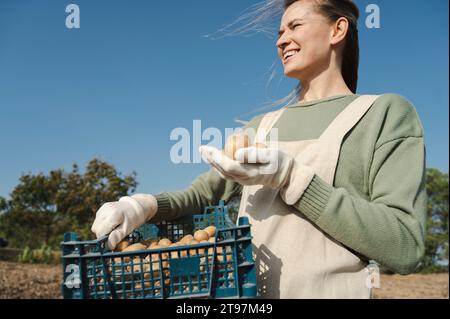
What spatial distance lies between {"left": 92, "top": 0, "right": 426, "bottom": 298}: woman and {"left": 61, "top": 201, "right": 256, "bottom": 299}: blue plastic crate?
7.9 inches

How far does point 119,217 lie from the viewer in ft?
4.54

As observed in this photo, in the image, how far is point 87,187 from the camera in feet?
33.7

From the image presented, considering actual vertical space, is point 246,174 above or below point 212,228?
above

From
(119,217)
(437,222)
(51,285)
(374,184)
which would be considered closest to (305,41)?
(374,184)

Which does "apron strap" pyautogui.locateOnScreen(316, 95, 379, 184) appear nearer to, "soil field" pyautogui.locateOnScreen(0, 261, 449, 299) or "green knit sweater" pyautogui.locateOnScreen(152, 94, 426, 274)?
"green knit sweater" pyautogui.locateOnScreen(152, 94, 426, 274)

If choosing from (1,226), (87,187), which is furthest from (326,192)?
(1,226)

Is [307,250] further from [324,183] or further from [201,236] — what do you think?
[201,236]

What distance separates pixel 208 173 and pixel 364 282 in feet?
2.79

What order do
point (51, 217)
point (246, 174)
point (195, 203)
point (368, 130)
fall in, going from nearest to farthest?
1. point (246, 174)
2. point (368, 130)
3. point (195, 203)
4. point (51, 217)

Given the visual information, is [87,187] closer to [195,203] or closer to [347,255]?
[195,203]

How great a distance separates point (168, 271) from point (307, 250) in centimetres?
47

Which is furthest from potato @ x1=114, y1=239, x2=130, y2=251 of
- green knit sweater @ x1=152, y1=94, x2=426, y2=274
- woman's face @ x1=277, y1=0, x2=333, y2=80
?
woman's face @ x1=277, y1=0, x2=333, y2=80

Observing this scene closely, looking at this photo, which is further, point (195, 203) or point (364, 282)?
point (195, 203)

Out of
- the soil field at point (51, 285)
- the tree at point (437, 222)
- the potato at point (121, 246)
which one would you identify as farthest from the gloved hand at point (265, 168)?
the tree at point (437, 222)
